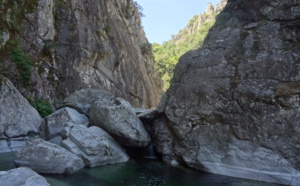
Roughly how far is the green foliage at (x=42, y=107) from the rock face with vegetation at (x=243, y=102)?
8.63 metres

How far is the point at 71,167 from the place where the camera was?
440 inches

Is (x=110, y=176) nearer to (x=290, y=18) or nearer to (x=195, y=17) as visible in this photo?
(x=290, y=18)

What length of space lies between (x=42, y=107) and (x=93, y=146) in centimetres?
862

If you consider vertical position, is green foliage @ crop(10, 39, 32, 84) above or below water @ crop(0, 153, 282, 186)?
above

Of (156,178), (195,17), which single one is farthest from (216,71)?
(195,17)

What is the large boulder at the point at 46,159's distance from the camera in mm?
10961

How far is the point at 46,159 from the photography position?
10992mm

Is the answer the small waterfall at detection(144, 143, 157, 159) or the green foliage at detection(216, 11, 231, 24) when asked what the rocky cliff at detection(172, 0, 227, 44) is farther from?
the small waterfall at detection(144, 143, 157, 159)

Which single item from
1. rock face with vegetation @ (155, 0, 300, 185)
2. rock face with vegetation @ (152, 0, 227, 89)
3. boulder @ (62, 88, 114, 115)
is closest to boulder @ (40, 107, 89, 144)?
boulder @ (62, 88, 114, 115)

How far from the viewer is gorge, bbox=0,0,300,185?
11836 millimetres

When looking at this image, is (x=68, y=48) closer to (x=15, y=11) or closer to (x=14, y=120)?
(x=15, y=11)

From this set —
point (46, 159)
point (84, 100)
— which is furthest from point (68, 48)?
point (46, 159)

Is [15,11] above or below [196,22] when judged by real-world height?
below

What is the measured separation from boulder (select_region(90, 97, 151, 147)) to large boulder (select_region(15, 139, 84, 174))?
140 inches
